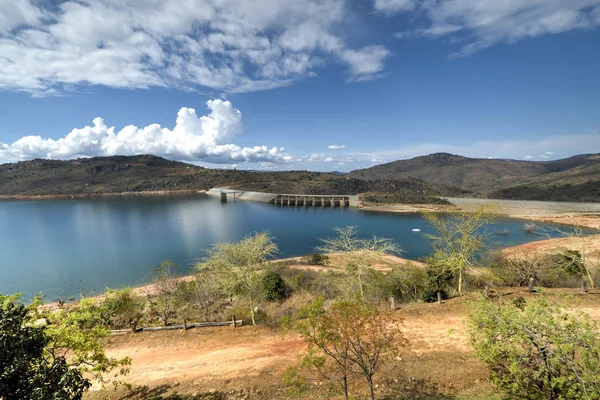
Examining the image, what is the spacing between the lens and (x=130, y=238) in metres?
48.6

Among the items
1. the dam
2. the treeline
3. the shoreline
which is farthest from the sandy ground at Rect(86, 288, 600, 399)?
the shoreline

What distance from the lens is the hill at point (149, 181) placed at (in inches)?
4864

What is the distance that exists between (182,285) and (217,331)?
6.78 m

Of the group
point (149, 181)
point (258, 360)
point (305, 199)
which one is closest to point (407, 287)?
point (258, 360)

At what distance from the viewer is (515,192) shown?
90.2 m

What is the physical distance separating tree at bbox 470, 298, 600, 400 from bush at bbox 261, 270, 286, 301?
45.7ft

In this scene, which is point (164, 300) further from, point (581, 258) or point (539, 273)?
point (581, 258)

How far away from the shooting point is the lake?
31.1 m

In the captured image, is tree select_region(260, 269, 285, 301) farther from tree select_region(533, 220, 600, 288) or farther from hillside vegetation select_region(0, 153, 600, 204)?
hillside vegetation select_region(0, 153, 600, 204)

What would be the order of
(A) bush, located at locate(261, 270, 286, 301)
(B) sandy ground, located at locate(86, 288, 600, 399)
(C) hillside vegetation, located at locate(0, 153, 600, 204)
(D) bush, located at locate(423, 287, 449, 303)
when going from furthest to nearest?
(C) hillside vegetation, located at locate(0, 153, 600, 204)
(A) bush, located at locate(261, 270, 286, 301)
(D) bush, located at locate(423, 287, 449, 303)
(B) sandy ground, located at locate(86, 288, 600, 399)

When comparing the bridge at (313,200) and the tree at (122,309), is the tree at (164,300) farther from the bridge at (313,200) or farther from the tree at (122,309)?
the bridge at (313,200)

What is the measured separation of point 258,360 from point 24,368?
25.7 ft

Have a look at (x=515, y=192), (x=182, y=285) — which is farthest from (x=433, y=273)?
(x=515, y=192)

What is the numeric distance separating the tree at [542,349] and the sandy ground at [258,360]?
1277mm
